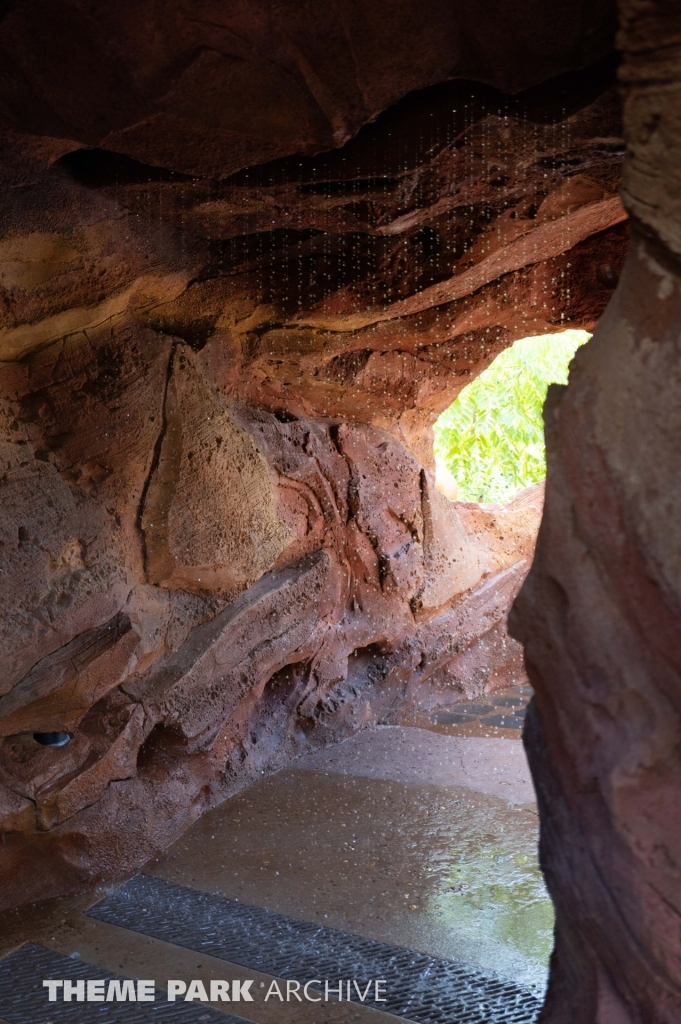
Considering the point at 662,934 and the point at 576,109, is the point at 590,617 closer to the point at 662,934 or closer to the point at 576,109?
the point at 662,934

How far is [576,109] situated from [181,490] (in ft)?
7.20

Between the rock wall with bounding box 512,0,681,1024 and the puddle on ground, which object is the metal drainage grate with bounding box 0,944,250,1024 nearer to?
the puddle on ground

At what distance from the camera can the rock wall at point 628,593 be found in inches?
66.8

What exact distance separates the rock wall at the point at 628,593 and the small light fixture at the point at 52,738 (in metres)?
2.61

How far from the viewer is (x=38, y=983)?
3.41 metres

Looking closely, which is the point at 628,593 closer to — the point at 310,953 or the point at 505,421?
the point at 310,953

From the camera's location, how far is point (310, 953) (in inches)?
142

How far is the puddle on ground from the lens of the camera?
12.3 feet

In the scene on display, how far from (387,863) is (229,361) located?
248cm

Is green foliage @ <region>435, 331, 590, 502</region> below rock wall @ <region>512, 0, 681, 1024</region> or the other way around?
below

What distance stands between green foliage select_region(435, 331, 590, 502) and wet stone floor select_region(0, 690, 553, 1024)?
15.4 feet

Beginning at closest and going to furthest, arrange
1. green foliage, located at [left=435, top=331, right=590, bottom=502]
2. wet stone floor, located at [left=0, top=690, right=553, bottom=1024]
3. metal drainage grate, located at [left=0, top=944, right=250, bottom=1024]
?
metal drainage grate, located at [left=0, top=944, right=250, bottom=1024] → wet stone floor, located at [left=0, top=690, right=553, bottom=1024] → green foliage, located at [left=435, top=331, right=590, bottom=502]

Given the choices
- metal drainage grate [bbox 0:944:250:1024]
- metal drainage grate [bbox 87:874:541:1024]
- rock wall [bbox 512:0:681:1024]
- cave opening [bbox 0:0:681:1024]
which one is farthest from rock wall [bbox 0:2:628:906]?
rock wall [bbox 512:0:681:1024]

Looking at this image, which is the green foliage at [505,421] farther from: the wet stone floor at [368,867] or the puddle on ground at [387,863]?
the puddle on ground at [387,863]
